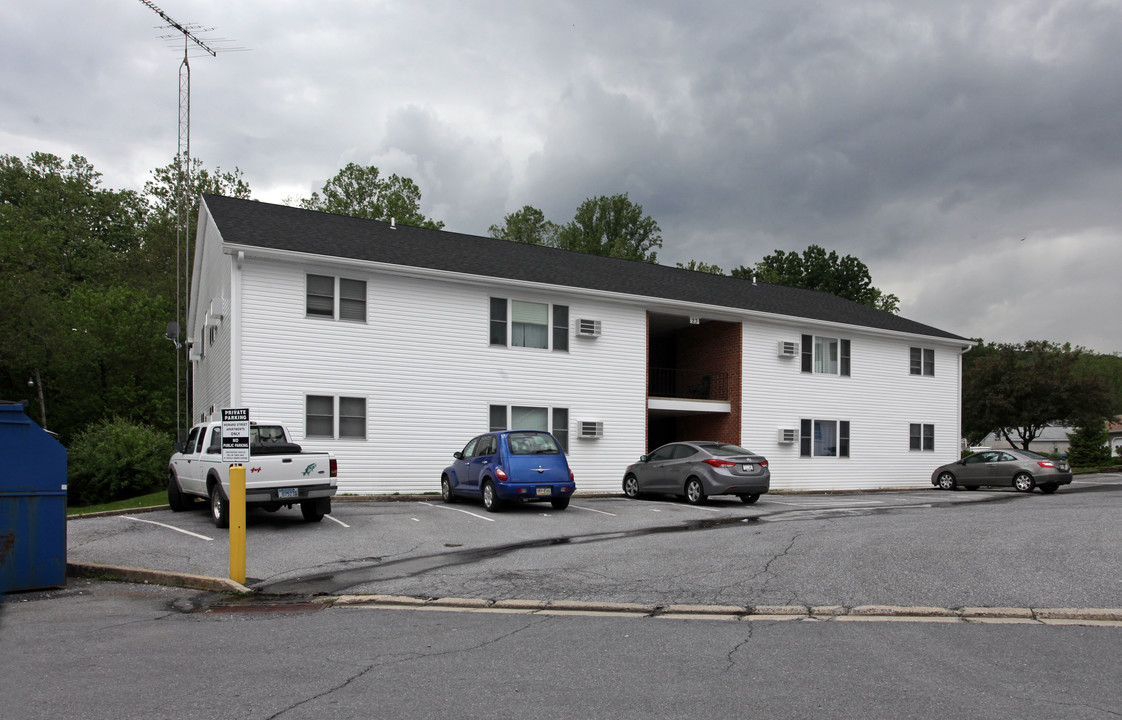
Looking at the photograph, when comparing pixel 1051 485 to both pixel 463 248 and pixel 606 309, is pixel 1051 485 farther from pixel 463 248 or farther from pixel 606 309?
pixel 463 248

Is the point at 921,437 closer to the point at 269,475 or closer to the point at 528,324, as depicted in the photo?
the point at 528,324

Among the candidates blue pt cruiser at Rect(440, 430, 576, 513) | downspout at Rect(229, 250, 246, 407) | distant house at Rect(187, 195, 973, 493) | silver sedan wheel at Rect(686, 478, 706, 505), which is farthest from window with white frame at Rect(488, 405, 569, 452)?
downspout at Rect(229, 250, 246, 407)

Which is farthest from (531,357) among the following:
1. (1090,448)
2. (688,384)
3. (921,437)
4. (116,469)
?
(1090,448)

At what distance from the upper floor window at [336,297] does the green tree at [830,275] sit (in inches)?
1977

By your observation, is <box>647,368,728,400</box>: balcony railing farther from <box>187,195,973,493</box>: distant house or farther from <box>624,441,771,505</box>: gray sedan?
<box>624,441,771,505</box>: gray sedan

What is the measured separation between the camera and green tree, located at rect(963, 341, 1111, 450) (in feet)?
170

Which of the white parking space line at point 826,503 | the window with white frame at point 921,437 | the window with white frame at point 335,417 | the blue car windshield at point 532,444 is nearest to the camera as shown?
the blue car windshield at point 532,444

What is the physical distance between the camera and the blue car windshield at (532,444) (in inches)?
651

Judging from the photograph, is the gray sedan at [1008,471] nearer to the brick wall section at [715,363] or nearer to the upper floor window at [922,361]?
the upper floor window at [922,361]

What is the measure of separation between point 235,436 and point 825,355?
2251 centimetres

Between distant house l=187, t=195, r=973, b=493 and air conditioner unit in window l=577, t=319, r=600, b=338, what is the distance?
0.14 ft

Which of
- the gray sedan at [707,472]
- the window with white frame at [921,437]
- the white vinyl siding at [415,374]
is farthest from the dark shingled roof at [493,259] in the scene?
the gray sedan at [707,472]

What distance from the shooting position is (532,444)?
16719 millimetres

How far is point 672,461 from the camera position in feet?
65.0
